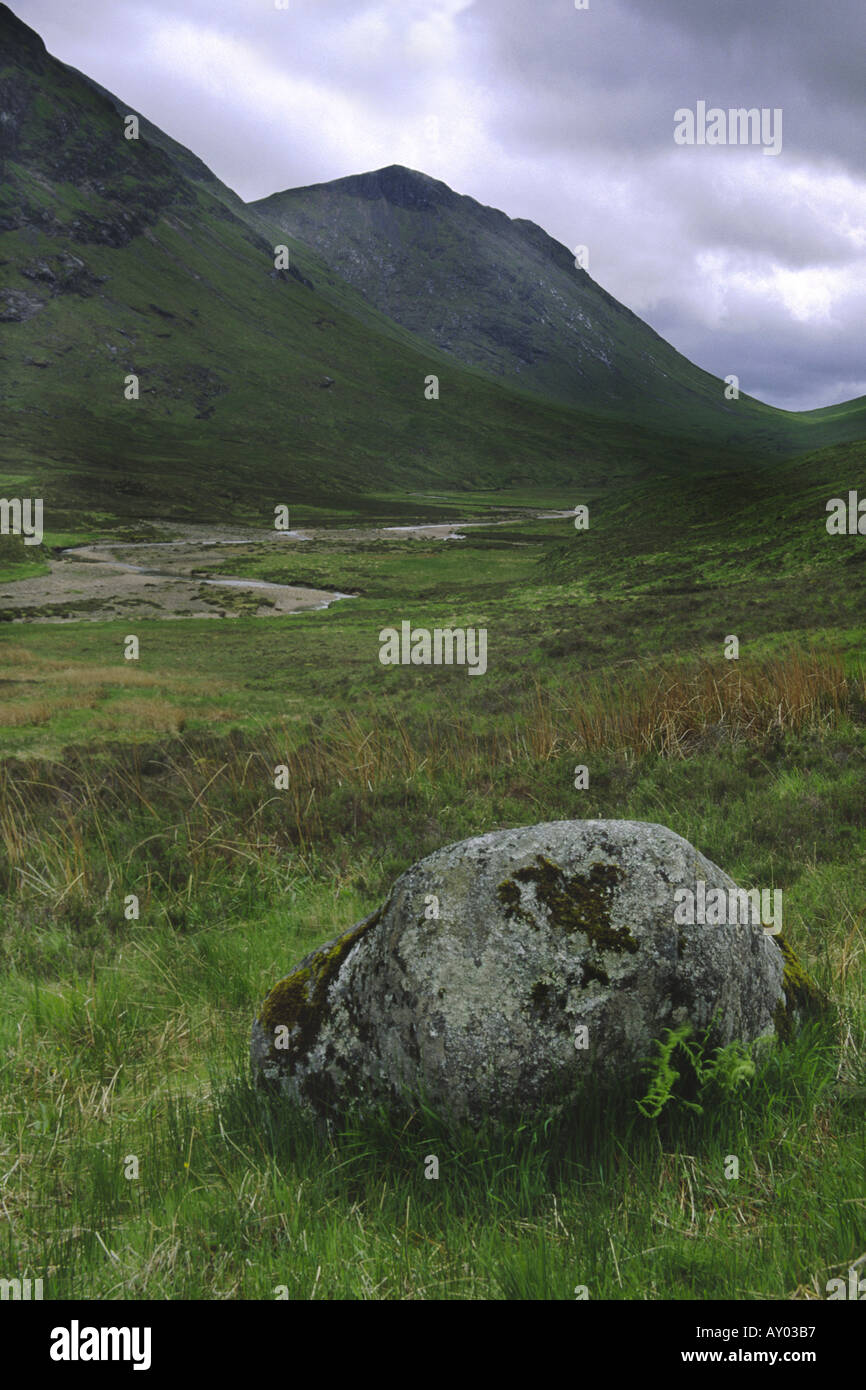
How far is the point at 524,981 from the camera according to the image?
10.9 feet

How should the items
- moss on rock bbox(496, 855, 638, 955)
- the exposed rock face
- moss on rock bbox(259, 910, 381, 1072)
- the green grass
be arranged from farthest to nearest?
moss on rock bbox(259, 910, 381, 1072), moss on rock bbox(496, 855, 638, 955), the exposed rock face, the green grass

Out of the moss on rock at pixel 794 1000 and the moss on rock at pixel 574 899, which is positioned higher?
the moss on rock at pixel 574 899

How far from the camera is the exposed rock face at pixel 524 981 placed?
10.7ft

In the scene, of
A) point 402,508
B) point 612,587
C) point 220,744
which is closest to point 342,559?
point 612,587

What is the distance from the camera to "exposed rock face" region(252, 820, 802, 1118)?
10.7 ft

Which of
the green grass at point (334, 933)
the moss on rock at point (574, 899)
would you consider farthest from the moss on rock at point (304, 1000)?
the moss on rock at point (574, 899)

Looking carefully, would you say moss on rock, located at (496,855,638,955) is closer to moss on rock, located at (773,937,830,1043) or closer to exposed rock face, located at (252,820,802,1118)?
exposed rock face, located at (252,820,802,1118)

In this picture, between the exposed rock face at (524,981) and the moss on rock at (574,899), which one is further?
the moss on rock at (574,899)

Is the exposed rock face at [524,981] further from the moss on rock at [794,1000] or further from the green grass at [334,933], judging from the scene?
the green grass at [334,933]

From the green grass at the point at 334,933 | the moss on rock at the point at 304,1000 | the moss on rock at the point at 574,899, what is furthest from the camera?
the moss on rock at the point at 304,1000

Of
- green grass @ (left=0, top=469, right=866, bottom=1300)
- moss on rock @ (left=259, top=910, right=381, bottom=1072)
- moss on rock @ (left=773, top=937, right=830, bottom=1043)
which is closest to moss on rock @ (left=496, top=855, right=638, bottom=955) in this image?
green grass @ (left=0, top=469, right=866, bottom=1300)

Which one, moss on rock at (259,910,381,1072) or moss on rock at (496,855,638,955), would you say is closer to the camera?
moss on rock at (496,855,638,955)

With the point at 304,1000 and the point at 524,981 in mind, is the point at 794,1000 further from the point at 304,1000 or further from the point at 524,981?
the point at 304,1000

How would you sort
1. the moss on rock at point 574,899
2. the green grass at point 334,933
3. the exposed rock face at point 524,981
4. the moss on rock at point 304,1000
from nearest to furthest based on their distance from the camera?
1. the green grass at point 334,933
2. the exposed rock face at point 524,981
3. the moss on rock at point 574,899
4. the moss on rock at point 304,1000
